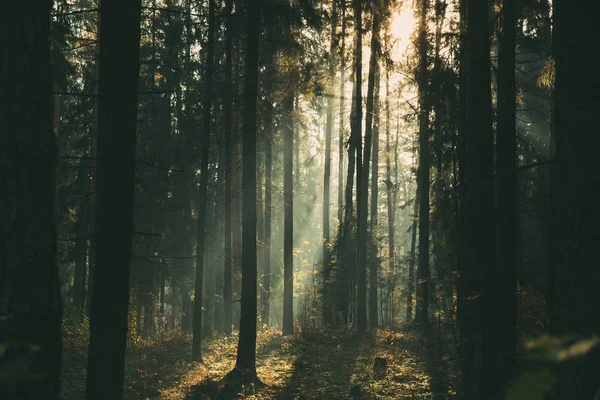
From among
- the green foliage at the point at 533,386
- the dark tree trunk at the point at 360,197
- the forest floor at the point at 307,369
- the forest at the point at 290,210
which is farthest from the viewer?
the dark tree trunk at the point at 360,197

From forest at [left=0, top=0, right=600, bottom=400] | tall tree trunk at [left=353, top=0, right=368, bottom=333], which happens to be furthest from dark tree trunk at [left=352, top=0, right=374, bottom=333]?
forest at [left=0, top=0, right=600, bottom=400]

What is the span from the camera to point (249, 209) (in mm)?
12320

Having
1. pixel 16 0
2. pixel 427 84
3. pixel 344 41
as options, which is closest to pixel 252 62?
pixel 427 84

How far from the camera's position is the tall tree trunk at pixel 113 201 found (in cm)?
589

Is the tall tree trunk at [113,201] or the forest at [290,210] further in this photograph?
the tall tree trunk at [113,201]

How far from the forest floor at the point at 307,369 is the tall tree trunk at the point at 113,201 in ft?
17.5

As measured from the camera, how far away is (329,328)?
1898cm

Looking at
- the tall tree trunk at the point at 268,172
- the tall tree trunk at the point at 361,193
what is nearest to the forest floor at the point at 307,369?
the tall tree trunk at the point at 361,193

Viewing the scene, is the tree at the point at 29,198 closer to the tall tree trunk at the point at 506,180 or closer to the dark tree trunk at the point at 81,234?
the tall tree trunk at the point at 506,180

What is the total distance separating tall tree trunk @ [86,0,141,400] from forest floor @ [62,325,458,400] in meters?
5.32

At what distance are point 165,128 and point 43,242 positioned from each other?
22845 millimetres

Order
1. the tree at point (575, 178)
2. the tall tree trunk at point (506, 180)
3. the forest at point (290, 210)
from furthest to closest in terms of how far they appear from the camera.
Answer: the tall tree trunk at point (506, 180), the tree at point (575, 178), the forest at point (290, 210)

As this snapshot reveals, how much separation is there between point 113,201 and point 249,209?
6.47 m

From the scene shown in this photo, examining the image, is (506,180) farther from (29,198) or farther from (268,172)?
(268,172)
